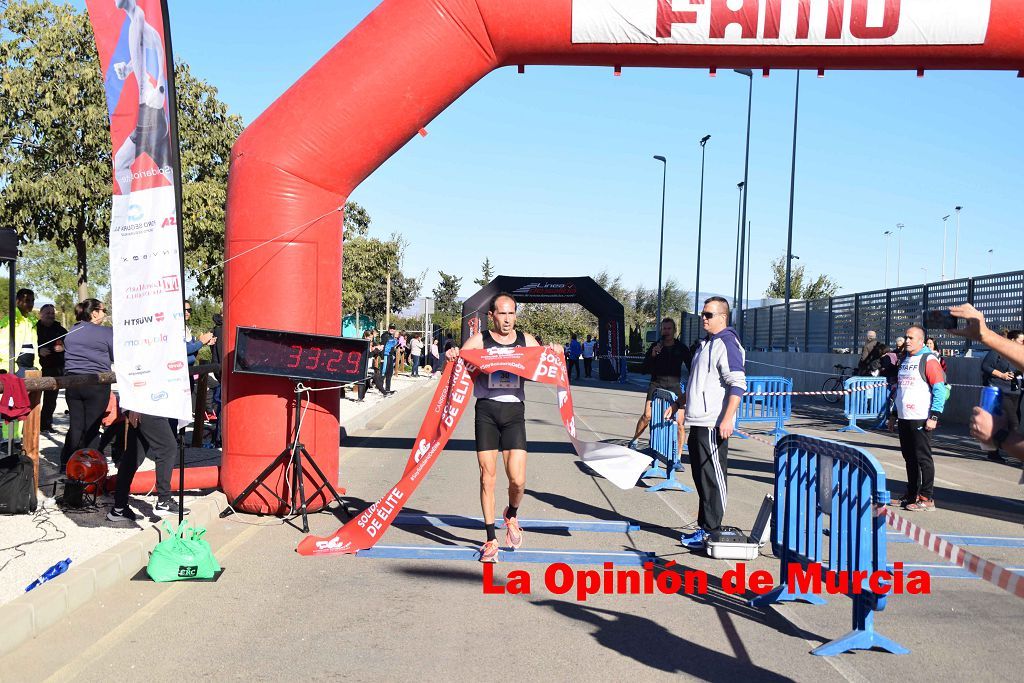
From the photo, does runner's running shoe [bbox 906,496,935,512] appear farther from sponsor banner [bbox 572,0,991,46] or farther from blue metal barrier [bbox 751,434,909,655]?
sponsor banner [bbox 572,0,991,46]

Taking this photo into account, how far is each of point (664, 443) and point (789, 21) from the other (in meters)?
5.03

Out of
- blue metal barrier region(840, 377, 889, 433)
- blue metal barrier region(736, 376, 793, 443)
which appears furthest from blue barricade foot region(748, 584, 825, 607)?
blue metal barrier region(840, 377, 889, 433)

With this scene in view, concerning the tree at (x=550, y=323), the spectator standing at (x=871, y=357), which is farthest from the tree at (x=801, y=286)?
the spectator standing at (x=871, y=357)

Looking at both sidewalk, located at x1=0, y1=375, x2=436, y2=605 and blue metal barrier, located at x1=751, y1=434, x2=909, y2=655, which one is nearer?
blue metal barrier, located at x1=751, y1=434, x2=909, y2=655

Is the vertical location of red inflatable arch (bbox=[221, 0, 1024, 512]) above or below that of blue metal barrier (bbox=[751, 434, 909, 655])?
above

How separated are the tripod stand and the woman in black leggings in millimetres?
1788

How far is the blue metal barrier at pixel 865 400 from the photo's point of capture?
2011 centimetres

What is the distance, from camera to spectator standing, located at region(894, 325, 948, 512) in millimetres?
10078

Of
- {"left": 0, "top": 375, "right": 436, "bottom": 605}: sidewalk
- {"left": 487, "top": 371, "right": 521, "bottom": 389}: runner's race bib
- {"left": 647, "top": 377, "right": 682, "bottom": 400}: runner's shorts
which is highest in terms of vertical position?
{"left": 487, "top": 371, "right": 521, "bottom": 389}: runner's race bib

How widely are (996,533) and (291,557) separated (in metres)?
6.19

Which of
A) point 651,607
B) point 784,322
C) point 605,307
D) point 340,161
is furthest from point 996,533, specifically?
point 605,307

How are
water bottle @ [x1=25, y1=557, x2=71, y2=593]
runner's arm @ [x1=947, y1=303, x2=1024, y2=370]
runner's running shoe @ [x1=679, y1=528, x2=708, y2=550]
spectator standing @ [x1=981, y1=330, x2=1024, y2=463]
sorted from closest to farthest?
1. runner's arm @ [x1=947, y1=303, x2=1024, y2=370]
2. water bottle @ [x1=25, y1=557, x2=71, y2=593]
3. runner's running shoe @ [x1=679, y1=528, x2=708, y2=550]
4. spectator standing @ [x1=981, y1=330, x2=1024, y2=463]

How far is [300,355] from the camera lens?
29.1 ft

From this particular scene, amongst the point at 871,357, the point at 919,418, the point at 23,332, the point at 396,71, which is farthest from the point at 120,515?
the point at 871,357
